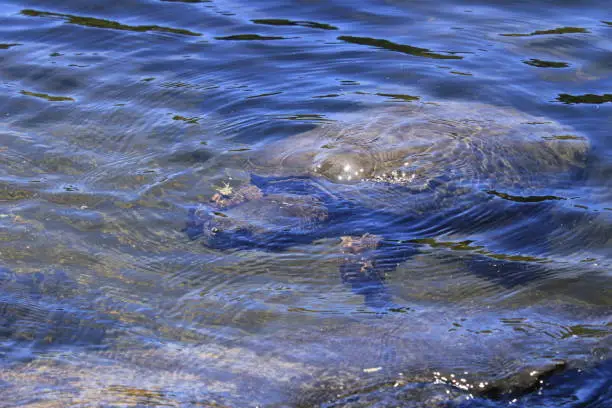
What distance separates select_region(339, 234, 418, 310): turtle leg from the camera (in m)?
4.57

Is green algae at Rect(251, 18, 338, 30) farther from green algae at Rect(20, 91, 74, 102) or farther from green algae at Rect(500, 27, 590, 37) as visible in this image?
green algae at Rect(20, 91, 74, 102)

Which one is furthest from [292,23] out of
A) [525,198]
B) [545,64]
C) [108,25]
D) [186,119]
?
[525,198]

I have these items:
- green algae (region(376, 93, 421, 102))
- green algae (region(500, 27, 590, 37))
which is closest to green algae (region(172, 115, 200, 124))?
green algae (region(376, 93, 421, 102))

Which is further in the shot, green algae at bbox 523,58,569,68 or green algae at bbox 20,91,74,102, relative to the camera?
green algae at bbox 523,58,569,68

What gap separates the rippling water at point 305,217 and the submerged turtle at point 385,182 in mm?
22

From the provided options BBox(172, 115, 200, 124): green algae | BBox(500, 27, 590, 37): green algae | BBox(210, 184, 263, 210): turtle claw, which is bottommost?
BBox(210, 184, 263, 210): turtle claw

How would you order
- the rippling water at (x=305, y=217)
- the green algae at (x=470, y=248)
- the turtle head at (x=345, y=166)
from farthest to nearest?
the turtle head at (x=345, y=166) → the green algae at (x=470, y=248) → the rippling water at (x=305, y=217)

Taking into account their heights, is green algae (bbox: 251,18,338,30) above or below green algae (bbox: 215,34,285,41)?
above

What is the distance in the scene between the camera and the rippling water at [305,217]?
382cm

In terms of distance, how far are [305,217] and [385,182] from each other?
0.72 m

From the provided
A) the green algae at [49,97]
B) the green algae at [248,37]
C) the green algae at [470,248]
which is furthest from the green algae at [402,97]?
the green algae at [49,97]

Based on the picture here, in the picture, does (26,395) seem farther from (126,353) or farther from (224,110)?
(224,110)

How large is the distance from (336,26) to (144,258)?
5122mm

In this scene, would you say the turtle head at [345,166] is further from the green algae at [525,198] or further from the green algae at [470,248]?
the green algae at [525,198]
